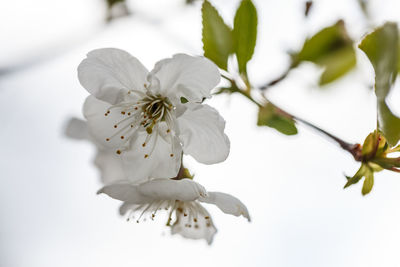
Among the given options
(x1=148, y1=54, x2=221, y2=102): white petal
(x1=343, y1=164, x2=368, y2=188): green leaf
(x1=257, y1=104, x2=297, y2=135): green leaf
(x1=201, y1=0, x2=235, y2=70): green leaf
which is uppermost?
(x1=201, y1=0, x2=235, y2=70): green leaf

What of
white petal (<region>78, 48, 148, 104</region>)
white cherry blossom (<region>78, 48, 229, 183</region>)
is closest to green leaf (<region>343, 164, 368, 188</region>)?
white cherry blossom (<region>78, 48, 229, 183</region>)

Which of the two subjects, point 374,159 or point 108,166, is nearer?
point 374,159

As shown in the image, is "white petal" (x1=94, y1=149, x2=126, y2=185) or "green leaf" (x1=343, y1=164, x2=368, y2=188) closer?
"green leaf" (x1=343, y1=164, x2=368, y2=188)

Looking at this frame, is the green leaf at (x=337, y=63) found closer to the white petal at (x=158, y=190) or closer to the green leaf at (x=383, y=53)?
the green leaf at (x=383, y=53)

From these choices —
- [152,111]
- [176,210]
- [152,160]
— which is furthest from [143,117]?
[176,210]

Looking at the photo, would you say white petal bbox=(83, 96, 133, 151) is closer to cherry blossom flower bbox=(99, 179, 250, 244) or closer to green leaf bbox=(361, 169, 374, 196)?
cherry blossom flower bbox=(99, 179, 250, 244)

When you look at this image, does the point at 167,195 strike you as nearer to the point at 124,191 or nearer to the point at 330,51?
the point at 124,191
